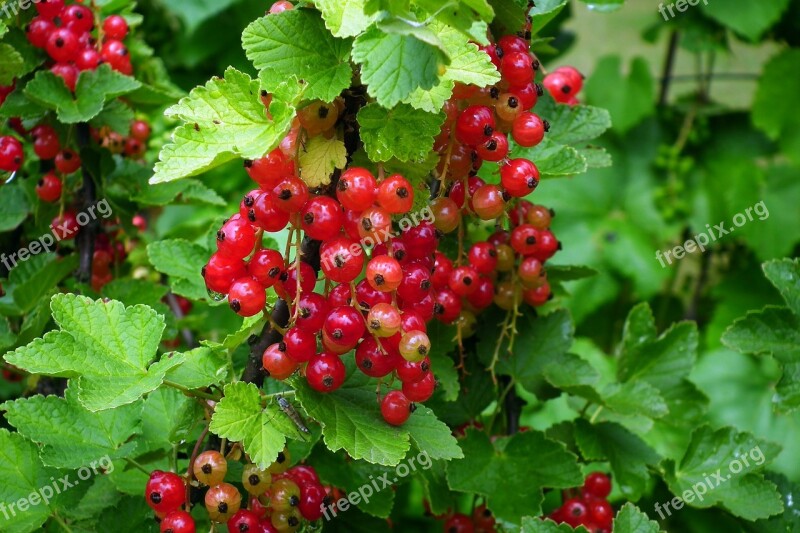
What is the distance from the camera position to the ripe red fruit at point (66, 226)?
2.81ft

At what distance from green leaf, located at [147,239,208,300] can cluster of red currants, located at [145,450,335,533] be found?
21cm

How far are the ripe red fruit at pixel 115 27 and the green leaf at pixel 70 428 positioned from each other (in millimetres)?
411

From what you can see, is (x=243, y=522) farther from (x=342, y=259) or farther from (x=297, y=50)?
(x=297, y=50)

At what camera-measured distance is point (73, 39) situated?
82 cm

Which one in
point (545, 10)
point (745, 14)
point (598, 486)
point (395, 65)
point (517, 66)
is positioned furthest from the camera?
point (745, 14)

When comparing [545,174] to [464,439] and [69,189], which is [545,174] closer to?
[464,439]

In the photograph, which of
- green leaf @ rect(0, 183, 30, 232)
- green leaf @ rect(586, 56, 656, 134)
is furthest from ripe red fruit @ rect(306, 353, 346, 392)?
green leaf @ rect(586, 56, 656, 134)

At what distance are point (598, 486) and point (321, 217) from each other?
45 centimetres

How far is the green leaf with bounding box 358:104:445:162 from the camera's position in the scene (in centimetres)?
53

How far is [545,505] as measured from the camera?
943mm

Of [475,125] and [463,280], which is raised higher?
[475,125]

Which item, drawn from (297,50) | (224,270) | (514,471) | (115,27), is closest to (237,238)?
(224,270)

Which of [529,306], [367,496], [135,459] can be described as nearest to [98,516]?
[135,459]

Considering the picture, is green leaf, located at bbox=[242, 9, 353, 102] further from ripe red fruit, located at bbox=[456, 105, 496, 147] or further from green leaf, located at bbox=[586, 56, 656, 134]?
green leaf, located at bbox=[586, 56, 656, 134]
